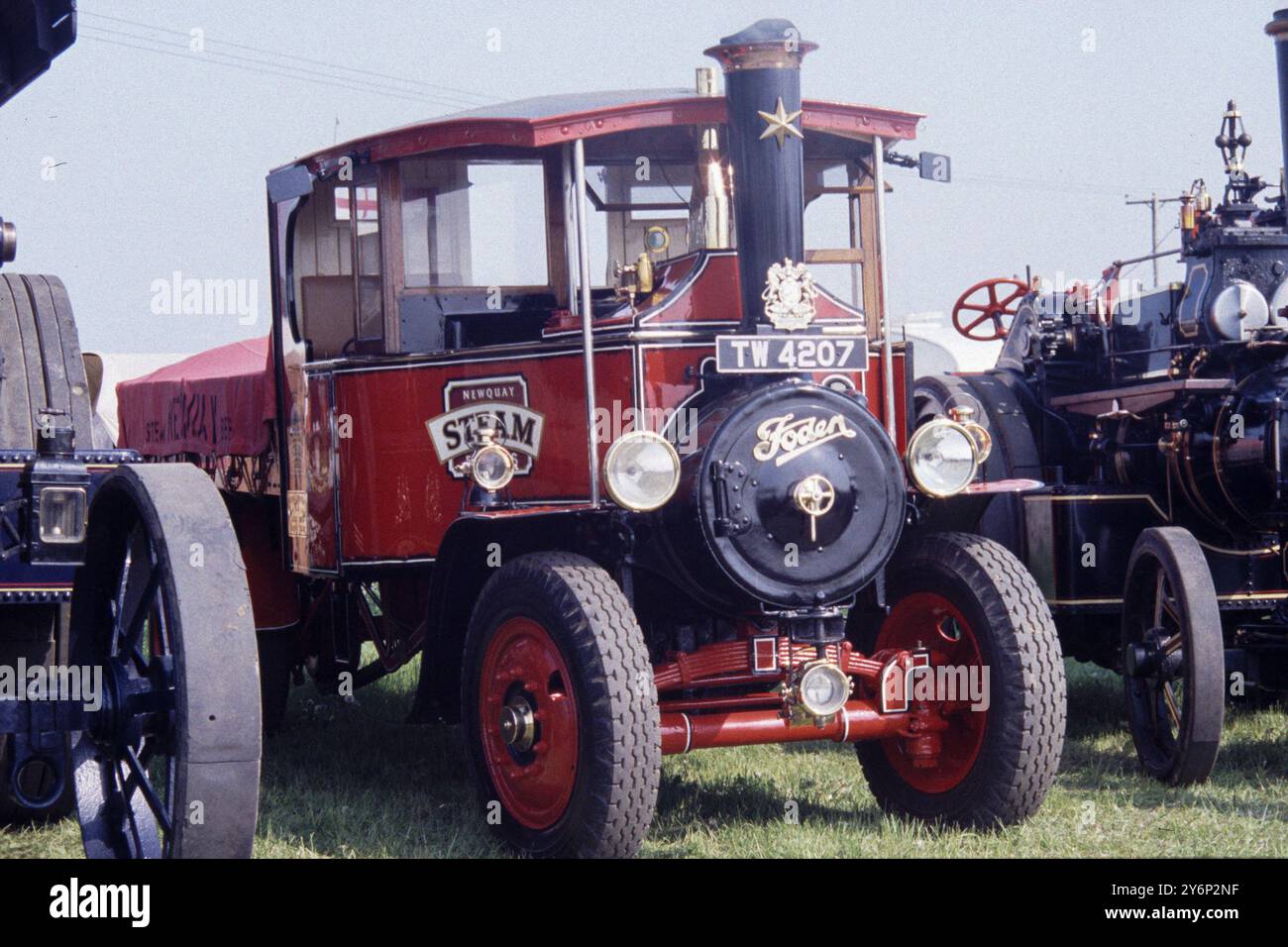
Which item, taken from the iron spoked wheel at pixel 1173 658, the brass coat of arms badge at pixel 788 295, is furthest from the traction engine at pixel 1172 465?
the brass coat of arms badge at pixel 788 295

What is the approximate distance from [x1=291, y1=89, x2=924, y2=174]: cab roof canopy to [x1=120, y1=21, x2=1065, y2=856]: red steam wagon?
12 millimetres

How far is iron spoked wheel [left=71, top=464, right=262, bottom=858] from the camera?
2752 millimetres

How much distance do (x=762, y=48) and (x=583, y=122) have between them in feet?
2.02

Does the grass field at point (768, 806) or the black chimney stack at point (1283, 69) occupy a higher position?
the black chimney stack at point (1283, 69)

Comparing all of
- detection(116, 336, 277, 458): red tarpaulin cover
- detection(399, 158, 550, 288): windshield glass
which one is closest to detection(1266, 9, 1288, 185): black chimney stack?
detection(399, 158, 550, 288): windshield glass

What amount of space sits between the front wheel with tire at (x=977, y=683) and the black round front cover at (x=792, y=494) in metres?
0.35

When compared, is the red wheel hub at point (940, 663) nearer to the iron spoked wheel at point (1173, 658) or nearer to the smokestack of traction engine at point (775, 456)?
the smokestack of traction engine at point (775, 456)

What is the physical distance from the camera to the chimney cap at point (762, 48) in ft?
16.6

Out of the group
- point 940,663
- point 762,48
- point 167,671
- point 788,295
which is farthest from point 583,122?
point 167,671

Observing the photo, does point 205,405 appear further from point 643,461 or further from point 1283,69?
point 1283,69

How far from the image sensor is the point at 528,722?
487 centimetres

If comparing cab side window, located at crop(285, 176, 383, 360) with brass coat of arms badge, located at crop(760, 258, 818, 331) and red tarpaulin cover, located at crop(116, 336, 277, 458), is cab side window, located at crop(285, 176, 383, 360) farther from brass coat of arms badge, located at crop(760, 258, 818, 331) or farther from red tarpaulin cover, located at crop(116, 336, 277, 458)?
brass coat of arms badge, located at crop(760, 258, 818, 331)
